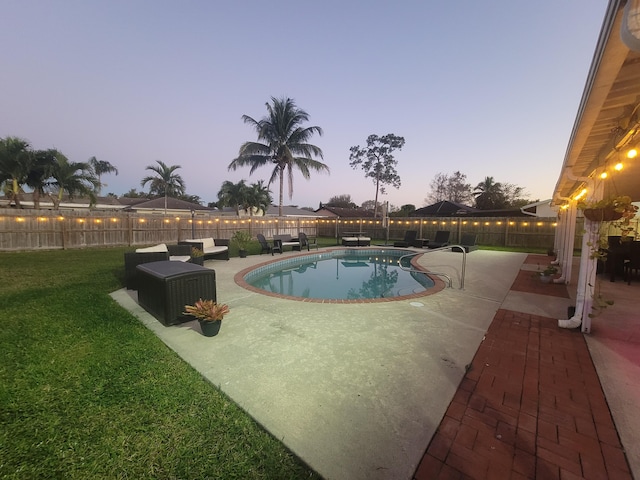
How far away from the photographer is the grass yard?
1640 millimetres

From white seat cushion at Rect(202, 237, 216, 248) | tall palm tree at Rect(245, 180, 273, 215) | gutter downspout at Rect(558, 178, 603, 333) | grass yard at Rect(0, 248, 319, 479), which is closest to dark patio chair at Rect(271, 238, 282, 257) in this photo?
white seat cushion at Rect(202, 237, 216, 248)

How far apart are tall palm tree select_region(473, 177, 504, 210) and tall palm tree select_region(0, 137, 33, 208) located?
44.2 meters

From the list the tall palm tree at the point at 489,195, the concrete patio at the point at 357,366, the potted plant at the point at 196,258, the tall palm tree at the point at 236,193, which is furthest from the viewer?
the tall palm tree at the point at 489,195

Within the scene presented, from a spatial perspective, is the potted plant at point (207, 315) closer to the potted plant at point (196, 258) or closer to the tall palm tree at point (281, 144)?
the potted plant at point (196, 258)

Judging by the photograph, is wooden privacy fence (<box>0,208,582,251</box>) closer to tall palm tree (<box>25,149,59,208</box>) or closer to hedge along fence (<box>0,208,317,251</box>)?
hedge along fence (<box>0,208,317,251</box>)

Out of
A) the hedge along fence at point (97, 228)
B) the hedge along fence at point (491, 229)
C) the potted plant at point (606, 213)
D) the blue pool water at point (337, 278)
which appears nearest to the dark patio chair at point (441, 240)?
the hedge along fence at point (491, 229)

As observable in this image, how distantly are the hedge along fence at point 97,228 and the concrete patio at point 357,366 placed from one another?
982 cm

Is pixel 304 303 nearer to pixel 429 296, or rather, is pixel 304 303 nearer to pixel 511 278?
pixel 429 296

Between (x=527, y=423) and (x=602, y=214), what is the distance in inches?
121

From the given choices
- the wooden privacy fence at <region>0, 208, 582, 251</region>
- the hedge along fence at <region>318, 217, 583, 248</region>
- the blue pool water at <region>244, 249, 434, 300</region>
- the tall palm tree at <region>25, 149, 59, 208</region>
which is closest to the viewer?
the blue pool water at <region>244, 249, 434, 300</region>

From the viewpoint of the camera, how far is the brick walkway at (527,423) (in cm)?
165

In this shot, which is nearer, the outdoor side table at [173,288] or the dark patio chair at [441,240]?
the outdoor side table at [173,288]

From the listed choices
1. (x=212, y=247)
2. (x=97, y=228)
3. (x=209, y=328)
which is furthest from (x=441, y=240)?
(x=97, y=228)

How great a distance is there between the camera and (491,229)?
652 inches
